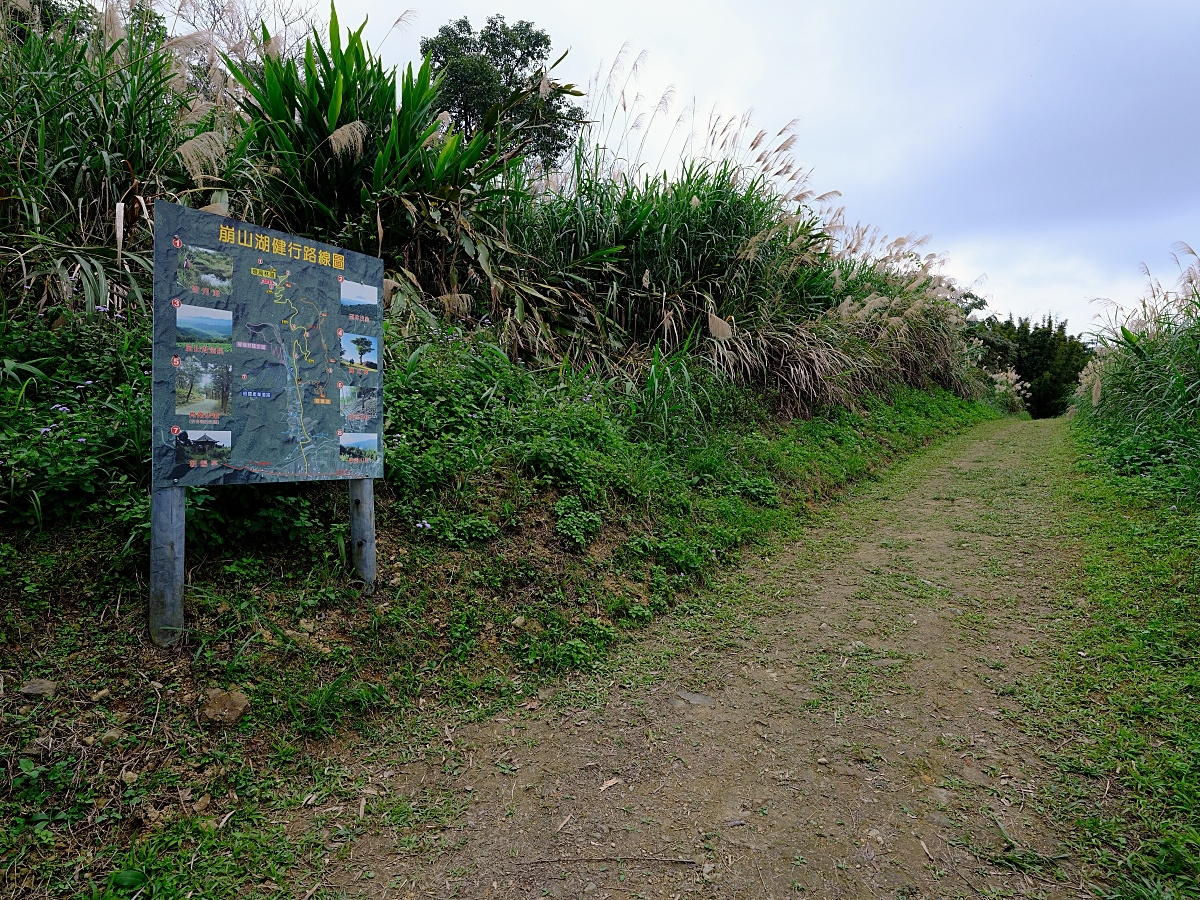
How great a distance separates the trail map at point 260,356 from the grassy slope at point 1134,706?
3025 millimetres

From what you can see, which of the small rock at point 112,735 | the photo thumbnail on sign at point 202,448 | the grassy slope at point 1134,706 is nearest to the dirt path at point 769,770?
the grassy slope at point 1134,706

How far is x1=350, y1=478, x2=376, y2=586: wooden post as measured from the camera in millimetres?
3123

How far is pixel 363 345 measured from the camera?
3.14m

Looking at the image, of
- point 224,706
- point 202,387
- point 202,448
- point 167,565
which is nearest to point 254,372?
point 202,387

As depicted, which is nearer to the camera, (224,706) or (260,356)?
(224,706)

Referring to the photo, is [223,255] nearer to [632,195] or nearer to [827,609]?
[827,609]

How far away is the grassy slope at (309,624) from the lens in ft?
6.78

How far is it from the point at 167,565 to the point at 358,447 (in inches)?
34.7

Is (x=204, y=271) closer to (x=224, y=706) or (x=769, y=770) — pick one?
(x=224, y=706)

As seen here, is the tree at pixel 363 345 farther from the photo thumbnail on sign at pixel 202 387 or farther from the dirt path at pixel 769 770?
the dirt path at pixel 769 770

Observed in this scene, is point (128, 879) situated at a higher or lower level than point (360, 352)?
lower

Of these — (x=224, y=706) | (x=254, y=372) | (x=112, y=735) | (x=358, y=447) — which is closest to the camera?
(x=112, y=735)

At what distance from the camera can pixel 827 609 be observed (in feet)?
12.6

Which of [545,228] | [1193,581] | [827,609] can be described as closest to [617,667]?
[827,609]
